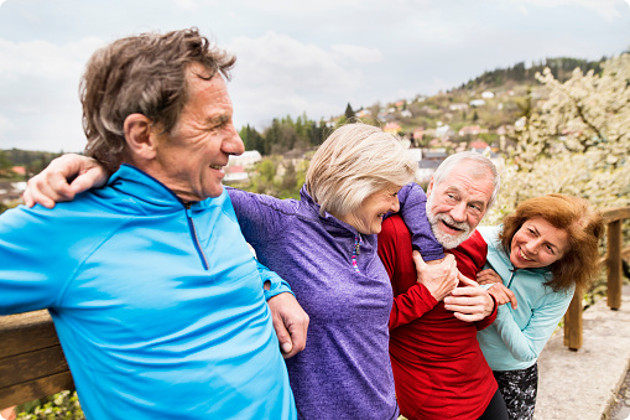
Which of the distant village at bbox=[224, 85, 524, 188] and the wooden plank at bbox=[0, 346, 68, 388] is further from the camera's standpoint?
the distant village at bbox=[224, 85, 524, 188]

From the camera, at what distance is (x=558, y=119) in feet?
41.2

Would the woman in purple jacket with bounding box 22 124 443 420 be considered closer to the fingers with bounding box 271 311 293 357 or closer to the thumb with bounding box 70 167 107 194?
the fingers with bounding box 271 311 293 357

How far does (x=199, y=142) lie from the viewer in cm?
104

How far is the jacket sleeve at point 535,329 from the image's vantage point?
198 centimetres

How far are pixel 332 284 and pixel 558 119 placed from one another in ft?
46.7

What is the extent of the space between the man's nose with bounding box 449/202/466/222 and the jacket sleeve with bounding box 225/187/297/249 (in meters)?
0.80

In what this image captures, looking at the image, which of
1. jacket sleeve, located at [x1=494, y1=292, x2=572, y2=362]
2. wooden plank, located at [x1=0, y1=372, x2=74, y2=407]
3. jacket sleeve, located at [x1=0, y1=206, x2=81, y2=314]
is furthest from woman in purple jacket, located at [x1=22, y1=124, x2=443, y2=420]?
jacket sleeve, located at [x1=494, y1=292, x2=572, y2=362]

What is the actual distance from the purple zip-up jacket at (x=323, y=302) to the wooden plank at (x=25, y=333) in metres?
0.64

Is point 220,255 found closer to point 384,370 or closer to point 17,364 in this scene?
point 17,364

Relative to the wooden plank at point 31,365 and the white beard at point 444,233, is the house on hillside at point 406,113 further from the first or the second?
the wooden plank at point 31,365

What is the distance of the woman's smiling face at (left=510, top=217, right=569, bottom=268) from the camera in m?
1.94

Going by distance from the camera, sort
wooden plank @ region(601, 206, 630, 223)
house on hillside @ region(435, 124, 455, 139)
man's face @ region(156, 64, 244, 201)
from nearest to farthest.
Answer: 1. man's face @ region(156, 64, 244, 201)
2. wooden plank @ region(601, 206, 630, 223)
3. house on hillside @ region(435, 124, 455, 139)

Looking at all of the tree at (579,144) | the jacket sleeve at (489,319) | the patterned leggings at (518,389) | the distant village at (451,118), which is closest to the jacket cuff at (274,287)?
the jacket sleeve at (489,319)

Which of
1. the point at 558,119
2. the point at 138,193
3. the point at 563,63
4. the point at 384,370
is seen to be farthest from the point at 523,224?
the point at 563,63
